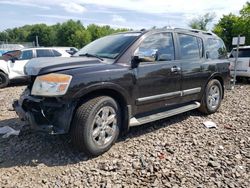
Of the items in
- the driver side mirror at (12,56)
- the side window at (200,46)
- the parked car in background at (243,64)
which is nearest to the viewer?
the side window at (200,46)

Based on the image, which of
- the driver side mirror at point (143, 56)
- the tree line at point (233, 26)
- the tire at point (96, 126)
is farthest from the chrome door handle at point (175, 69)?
the tree line at point (233, 26)

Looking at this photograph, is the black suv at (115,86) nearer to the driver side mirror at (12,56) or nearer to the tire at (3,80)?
the tire at (3,80)

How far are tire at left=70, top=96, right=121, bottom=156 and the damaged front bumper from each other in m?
0.13

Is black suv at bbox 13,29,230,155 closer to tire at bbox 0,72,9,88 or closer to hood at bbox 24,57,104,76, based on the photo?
hood at bbox 24,57,104,76

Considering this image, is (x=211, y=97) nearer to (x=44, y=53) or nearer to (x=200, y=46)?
(x=200, y=46)

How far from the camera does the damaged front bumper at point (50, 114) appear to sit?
12.1ft

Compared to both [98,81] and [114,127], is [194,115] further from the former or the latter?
[98,81]

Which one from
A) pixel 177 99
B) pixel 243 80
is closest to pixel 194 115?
pixel 177 99

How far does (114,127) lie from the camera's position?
4.24 meters

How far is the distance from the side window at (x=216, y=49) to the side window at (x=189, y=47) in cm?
44

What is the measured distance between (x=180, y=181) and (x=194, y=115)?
9.43 ft

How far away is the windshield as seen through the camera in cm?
453

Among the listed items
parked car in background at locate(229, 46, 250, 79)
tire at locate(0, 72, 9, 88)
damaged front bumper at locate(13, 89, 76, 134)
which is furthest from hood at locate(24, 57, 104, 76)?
parked car in background at locate(229, 46, 250, 79)

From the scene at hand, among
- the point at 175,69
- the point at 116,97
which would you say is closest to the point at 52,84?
the point at 116,97
